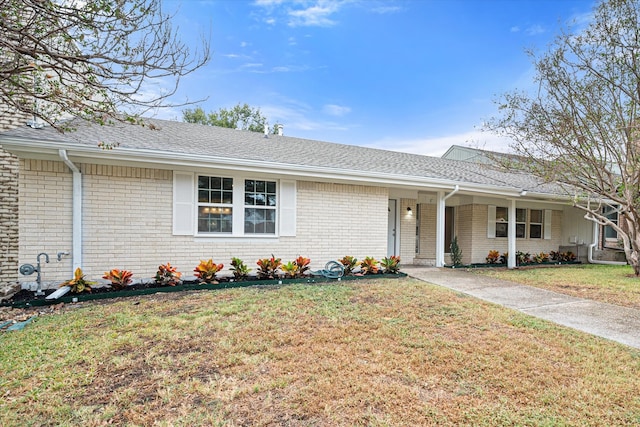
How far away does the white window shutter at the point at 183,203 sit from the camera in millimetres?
7070

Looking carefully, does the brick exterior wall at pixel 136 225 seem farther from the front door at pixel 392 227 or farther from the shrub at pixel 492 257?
the shrub at pixel 492 257

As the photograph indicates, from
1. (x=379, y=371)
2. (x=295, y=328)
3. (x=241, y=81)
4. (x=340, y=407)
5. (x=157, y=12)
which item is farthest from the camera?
(x=241, y=81)

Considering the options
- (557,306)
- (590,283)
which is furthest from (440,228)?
(557,306)

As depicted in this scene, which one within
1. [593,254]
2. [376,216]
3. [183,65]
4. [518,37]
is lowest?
[593,254]

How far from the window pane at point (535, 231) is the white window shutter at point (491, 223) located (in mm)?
1894

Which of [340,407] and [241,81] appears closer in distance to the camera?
[340,407]

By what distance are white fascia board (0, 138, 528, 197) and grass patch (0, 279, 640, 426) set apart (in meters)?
2.91

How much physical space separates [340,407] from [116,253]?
20.1 ft

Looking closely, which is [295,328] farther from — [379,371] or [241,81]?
[241,81]

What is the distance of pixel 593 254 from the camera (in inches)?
514

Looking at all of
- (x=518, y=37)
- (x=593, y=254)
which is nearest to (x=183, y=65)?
(x=518, y=37)

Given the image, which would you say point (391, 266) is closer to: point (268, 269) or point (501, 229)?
point (268, 269)

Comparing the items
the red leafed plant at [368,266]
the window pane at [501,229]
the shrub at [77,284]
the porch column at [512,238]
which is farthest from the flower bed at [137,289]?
the window pane at [501,229]

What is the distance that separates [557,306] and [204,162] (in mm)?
7098
